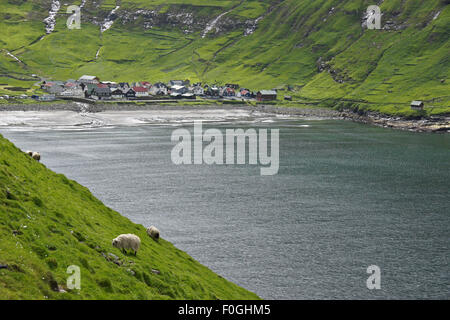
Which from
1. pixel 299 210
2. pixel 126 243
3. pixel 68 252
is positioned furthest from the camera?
pixel 299 210

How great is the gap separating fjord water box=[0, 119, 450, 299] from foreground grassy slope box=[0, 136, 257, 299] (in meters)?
16.7

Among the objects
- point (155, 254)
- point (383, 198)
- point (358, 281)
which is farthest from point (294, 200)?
point (155, 254)

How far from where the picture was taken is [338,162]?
139 meters

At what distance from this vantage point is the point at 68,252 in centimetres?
3036

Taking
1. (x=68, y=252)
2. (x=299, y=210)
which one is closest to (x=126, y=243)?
(x=68, y=252)

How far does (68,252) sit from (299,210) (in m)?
63.0

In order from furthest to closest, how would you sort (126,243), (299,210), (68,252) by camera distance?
(299,210), (126,243), (68,252)

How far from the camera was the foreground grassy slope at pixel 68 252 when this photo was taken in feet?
85.6

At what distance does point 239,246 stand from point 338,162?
7763 cm

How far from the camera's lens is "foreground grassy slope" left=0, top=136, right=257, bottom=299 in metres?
26.1

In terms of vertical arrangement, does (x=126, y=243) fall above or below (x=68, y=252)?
below

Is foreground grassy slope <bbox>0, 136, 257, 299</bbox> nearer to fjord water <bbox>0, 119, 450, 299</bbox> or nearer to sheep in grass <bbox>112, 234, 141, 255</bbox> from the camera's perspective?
sheep in grass <bbox>112, 234, 141, 255</bbox>

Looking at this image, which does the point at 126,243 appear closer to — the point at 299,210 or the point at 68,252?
the point at 68,252
